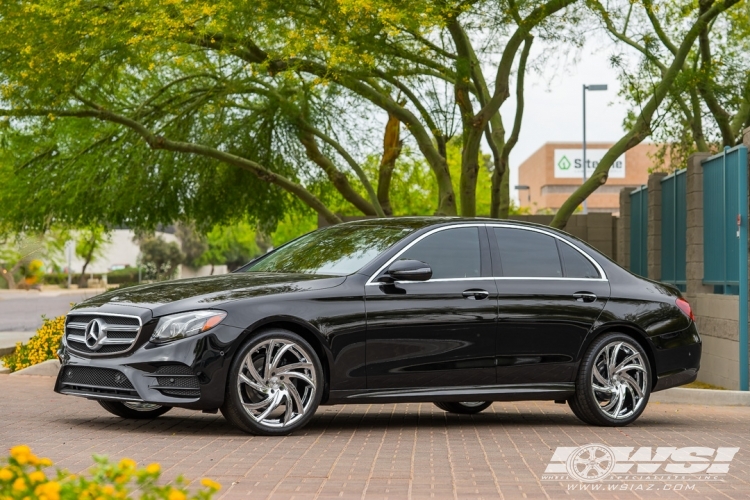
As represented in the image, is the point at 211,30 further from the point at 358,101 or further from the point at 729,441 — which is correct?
the point at 729,441

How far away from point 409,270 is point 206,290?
157 cm

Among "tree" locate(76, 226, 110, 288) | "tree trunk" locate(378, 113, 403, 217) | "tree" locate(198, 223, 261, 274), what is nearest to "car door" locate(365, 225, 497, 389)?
"tree trunk" locate(378, 113, 403, 217)

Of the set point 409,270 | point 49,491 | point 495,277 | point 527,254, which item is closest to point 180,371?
point 409,270

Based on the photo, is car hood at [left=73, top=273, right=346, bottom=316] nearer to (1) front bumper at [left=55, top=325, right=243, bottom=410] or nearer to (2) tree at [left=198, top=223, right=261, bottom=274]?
(1) front bumper at [left=55, top=325, right=243, bottom=410]

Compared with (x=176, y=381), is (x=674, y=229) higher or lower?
higher

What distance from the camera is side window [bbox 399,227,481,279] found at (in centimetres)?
1055

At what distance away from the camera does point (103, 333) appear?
956cm

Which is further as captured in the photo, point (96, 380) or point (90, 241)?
point (90, 241)

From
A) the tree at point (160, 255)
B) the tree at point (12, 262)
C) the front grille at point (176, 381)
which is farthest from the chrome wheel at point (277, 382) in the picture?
the tree at point (160, 255)

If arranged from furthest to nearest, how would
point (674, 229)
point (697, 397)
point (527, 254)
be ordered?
point (674, 229) < point (697, 397) < point (527, 254)

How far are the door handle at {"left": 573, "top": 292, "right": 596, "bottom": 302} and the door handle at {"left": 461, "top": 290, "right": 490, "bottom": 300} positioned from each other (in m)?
0.92

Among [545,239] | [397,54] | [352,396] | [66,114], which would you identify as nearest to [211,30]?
[397,54]

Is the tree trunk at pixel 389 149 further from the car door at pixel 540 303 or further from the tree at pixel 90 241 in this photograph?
the car door at pixel 540 303

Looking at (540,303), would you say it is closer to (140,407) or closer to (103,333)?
(140,407)
